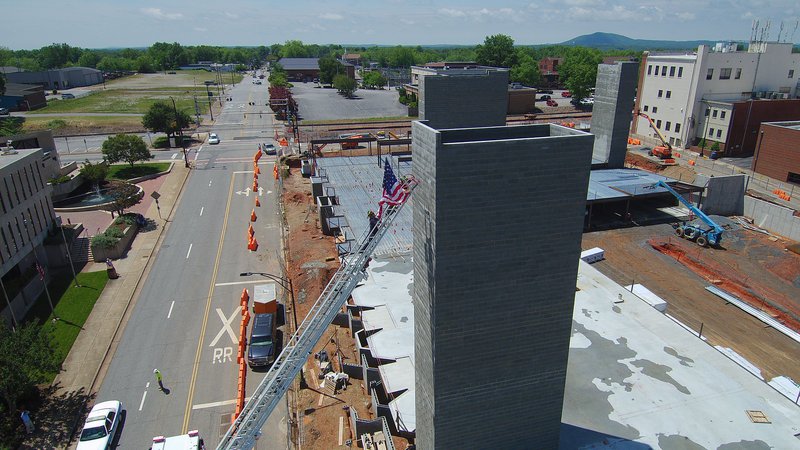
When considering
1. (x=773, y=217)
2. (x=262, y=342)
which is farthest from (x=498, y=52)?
(x=262, y=342)

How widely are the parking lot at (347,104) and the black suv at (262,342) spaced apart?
74543 millimetres

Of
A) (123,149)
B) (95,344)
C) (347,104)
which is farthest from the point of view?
(347,104)

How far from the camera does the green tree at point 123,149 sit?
184 ft

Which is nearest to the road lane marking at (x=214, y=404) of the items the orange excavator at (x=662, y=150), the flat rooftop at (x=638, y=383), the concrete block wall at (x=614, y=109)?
the flat rooftop at (x=638, y=383)

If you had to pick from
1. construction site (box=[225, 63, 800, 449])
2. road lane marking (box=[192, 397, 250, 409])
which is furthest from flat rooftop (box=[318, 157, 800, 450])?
road lane marking (box=[192, 397, 250, 409])

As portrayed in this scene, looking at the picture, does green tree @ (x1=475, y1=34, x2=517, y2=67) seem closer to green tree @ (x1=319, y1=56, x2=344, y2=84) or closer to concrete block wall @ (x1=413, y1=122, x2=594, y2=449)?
green tree @ (x1=319, y1=56, x2=344, y2=84)

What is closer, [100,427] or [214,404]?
[100,427]

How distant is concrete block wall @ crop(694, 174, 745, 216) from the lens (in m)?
43.5

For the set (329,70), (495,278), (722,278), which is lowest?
(722,278)

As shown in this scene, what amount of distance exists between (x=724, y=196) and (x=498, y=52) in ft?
311

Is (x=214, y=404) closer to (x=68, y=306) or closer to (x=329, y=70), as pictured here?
(x=68, y=306)

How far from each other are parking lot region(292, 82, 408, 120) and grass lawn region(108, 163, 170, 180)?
132ft

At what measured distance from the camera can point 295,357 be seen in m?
16.1

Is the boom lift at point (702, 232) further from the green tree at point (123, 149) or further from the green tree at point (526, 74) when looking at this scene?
the green tree at point (526, 74)
